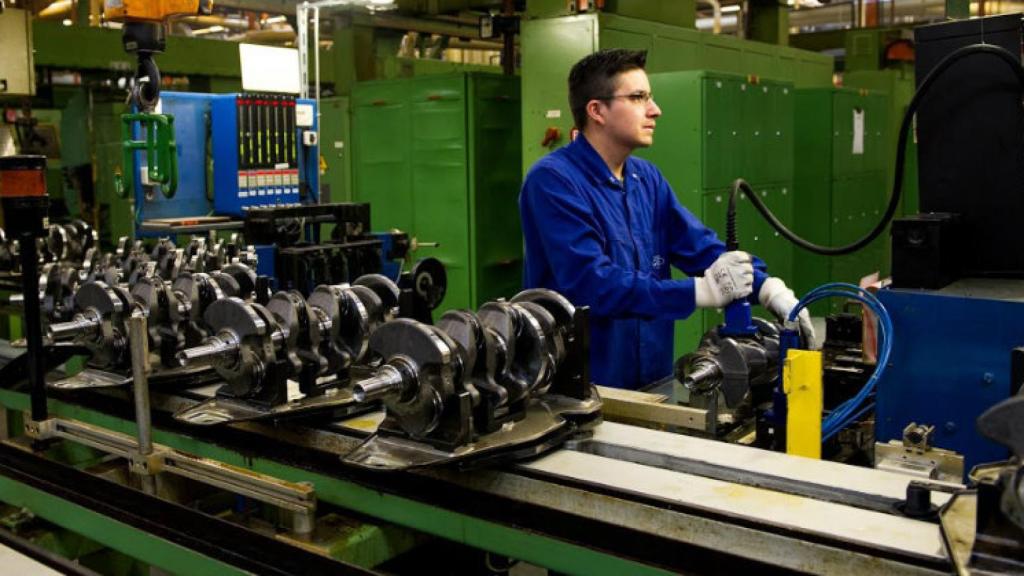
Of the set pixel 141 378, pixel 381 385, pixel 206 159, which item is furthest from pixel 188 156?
pixel 381 385

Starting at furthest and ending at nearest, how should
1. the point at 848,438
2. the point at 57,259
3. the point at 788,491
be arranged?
the point at 57,259, the point at 848,438, the point at 788,491

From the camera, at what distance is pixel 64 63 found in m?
6.84

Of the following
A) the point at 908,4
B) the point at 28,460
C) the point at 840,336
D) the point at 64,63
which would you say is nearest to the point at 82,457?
the point at 28,460

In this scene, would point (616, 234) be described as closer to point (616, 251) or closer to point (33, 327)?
point (616, 251)

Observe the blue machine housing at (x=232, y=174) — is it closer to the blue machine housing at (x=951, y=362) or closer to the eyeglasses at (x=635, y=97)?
the eyeglasses at (x=635, y=97)

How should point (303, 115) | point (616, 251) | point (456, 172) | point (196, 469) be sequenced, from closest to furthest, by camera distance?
point (196, 469)
point (616, 251)
point (303, 115)
point (456, 172)

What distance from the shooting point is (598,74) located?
8.80 feet

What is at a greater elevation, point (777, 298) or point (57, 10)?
point (57, 10)

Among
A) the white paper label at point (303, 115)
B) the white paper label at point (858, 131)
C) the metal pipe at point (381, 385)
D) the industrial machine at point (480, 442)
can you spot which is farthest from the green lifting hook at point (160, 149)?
the white paper label at point (858, 131)

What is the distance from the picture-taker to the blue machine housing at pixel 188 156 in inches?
190

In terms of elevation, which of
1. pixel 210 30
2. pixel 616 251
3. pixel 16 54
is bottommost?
pixel 616 251

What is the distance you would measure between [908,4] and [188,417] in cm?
965

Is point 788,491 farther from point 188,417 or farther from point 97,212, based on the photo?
point 97,212

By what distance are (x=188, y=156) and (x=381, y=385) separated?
148 inches
